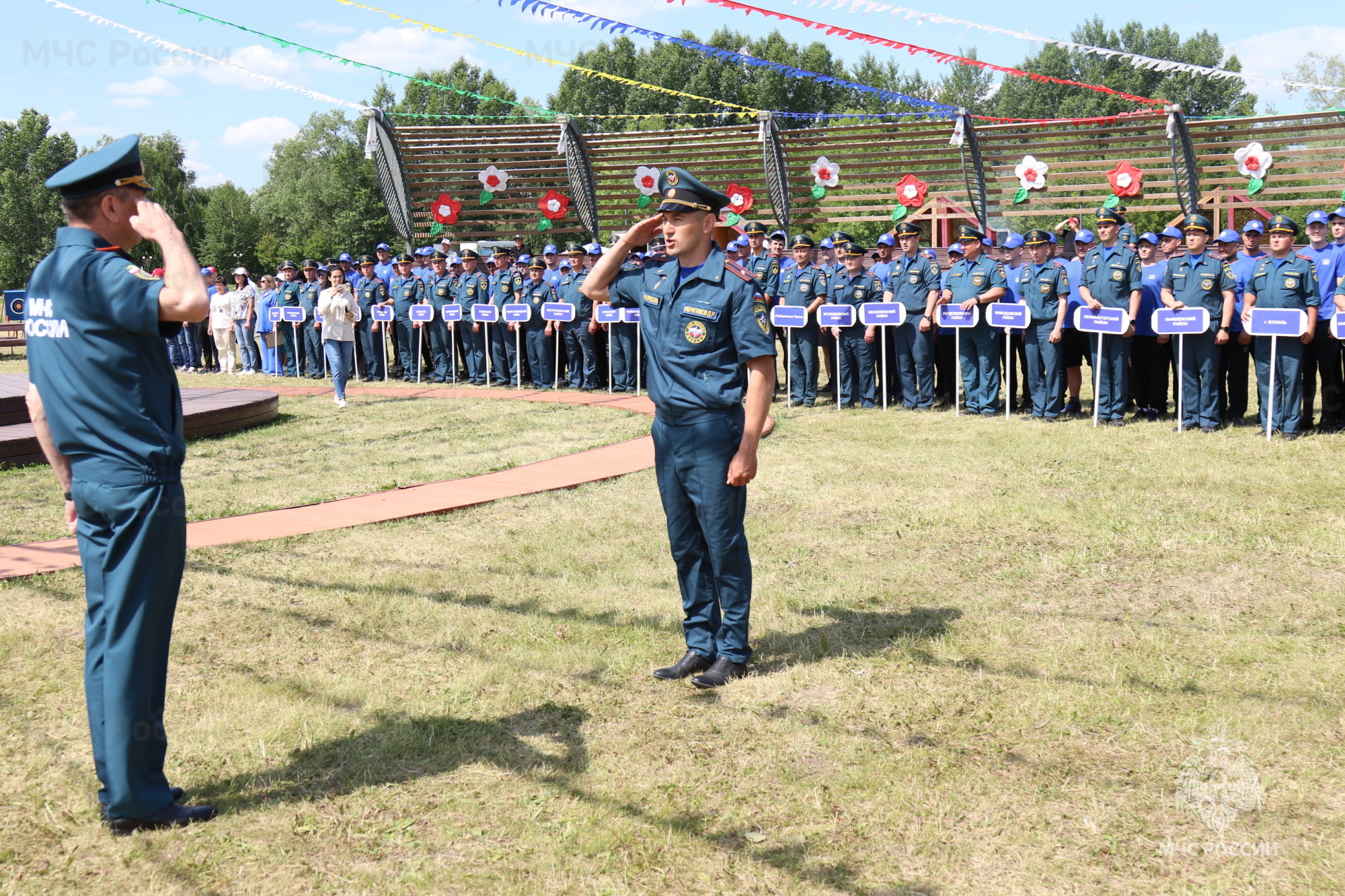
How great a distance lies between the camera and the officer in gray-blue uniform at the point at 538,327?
56.0 ft

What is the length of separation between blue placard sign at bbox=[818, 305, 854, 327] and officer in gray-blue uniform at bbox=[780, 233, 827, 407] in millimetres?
413

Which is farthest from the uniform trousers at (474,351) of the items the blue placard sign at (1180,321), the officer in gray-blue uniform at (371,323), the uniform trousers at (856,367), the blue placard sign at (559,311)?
the blue placard sign at (1180,321)

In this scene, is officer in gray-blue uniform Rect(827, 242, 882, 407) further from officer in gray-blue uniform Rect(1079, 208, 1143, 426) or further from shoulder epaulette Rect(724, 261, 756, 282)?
shoulder epaulette Rect(724, 261, 756, 282)

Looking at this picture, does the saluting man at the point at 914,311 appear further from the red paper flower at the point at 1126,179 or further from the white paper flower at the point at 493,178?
the white paper flower at the point at 493,178

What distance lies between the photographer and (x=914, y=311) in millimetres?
13438

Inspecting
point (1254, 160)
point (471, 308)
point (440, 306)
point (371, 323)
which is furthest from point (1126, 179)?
point (371, 323)

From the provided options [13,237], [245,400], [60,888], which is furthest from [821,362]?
[13,237]

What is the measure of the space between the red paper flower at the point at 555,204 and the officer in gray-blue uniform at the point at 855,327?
9.42 meters

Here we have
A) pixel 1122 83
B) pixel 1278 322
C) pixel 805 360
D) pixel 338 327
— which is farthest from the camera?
pixel 1122 83

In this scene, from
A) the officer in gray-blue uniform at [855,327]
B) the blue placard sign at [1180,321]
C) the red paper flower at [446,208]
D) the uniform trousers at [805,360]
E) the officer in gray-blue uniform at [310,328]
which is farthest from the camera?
the red paper flower at [446,208]

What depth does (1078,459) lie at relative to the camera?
31.7 feet

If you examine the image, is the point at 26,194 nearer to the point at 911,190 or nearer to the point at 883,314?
the point at 911,190

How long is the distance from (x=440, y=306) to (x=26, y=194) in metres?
48.4

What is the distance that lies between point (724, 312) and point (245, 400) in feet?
34.6
